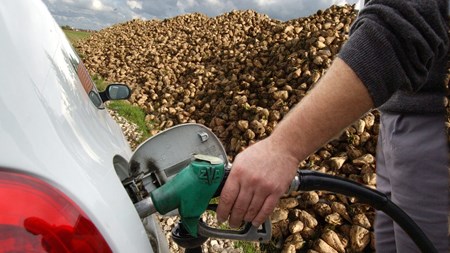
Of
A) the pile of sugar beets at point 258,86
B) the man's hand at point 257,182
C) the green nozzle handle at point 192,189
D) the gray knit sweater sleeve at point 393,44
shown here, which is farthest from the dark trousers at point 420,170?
the pile of sugar beets at point 258,86

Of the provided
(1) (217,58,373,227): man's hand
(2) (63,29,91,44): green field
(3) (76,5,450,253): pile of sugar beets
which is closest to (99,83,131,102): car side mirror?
(1) (217,58,373,227): man's hand

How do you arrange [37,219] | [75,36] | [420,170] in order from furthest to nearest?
[75,36], [420,170], [37,219]

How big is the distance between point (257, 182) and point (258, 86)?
15.0 ft

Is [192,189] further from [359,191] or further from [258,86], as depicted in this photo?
[258,86]

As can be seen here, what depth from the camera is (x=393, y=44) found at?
1.03 m

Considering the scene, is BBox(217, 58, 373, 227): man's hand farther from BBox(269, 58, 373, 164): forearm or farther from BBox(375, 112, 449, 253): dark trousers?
BBox(375, 112, 449, 253): dark trousers

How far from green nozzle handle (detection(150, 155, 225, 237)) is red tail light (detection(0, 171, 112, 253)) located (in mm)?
313

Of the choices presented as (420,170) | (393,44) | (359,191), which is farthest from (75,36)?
(393,44)

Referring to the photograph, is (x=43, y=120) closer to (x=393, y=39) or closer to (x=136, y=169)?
(x=136, y=169)

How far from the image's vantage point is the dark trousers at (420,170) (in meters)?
1.49

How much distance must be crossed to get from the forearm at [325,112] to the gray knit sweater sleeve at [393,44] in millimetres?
27

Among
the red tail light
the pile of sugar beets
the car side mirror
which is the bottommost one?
the pile of sugar beets

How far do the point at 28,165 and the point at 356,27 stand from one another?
34.2 inches

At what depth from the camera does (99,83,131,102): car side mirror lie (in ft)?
6.34
